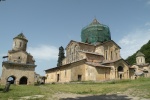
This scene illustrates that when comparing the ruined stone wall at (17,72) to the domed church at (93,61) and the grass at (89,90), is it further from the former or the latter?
the grass at (89,90)

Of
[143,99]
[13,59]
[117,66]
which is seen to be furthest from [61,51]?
[143,99]

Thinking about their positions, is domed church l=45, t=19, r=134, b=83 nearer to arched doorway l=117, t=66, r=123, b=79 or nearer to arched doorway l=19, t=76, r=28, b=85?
arched doorway l=117, t=66, r=123, b=79

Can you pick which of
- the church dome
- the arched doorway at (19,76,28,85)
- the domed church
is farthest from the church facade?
the church dome

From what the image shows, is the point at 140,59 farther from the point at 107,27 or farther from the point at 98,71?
the point at 98,71

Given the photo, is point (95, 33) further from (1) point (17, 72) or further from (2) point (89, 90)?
(2) point (89, 90)

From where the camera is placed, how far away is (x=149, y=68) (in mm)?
54281

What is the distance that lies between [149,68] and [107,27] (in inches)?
739

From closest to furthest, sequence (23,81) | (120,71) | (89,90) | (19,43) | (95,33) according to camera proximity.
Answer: (89,90) → (120,71) → (19,43) → (23,81) → (95,33)

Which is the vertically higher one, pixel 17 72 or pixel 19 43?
pixel 19 43

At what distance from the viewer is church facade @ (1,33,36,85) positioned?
36353 millimetres

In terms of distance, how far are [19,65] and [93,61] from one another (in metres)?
16.1

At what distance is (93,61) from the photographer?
1548 inches

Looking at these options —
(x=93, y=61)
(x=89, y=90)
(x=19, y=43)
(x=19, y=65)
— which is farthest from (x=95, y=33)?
(x=89, y=90)

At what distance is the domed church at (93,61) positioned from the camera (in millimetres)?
35356
